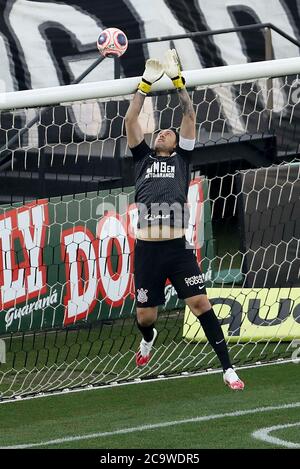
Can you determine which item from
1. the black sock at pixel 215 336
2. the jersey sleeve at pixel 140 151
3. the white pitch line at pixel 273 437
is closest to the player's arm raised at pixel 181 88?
the jersey sleeve at pixel 140 151

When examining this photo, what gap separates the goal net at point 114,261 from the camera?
1141cm

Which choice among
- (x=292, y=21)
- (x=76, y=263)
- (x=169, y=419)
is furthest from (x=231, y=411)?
(x=292, y=21)

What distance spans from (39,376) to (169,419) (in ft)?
6.79

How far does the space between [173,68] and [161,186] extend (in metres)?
0.91

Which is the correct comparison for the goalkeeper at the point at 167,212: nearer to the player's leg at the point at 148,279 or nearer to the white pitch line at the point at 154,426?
the player's leg at the point at 148,279

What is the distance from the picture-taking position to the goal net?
11414 millimetres

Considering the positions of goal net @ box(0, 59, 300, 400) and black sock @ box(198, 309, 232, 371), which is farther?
goal net @ box(0, 59, 300, 400)

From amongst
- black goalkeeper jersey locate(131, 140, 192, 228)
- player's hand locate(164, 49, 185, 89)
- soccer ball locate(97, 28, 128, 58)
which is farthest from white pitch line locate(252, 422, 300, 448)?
soccer ball locate(97, 28, 128, 58)

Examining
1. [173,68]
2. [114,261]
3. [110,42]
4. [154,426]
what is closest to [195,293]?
[154,426]

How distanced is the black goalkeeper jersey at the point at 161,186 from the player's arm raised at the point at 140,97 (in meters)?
0.11

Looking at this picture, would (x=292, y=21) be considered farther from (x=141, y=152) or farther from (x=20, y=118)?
(x=141, y=152)

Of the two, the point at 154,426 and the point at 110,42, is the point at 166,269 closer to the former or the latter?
the point at 154,426

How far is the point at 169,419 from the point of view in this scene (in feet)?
30.3

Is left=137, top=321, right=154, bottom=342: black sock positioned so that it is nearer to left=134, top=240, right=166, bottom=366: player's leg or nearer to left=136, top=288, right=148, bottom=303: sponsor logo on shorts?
left=134, top=240, right=166, bottom=366: player's leg
